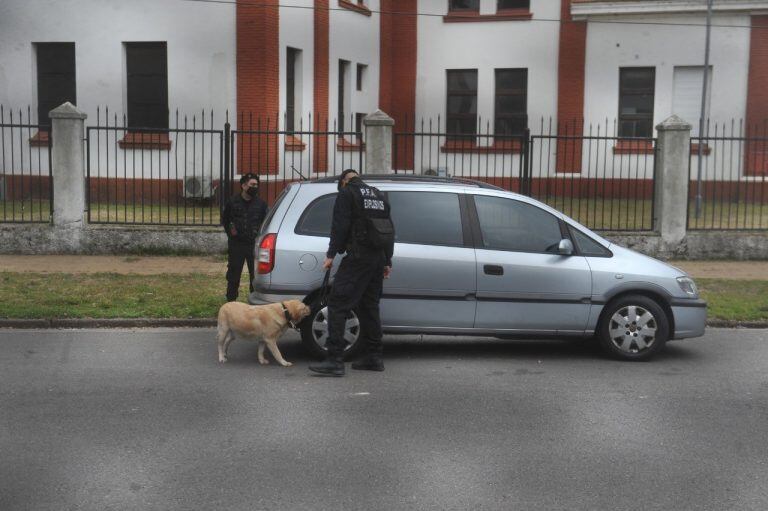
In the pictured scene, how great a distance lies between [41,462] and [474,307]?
13.7 feet

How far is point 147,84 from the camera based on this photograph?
22.2 m

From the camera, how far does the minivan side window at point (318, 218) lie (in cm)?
881

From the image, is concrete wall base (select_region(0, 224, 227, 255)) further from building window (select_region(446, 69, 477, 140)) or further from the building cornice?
the building cornice

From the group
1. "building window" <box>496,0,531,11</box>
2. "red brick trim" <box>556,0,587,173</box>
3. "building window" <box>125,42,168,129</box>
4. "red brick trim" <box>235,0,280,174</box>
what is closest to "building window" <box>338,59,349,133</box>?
A: "red brick trim" <box>235,0,280,174</box>

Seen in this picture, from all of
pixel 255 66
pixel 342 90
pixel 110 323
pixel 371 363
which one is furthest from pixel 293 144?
pixel 371 363

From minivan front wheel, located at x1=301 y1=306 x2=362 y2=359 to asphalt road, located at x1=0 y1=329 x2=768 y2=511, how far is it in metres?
0.26

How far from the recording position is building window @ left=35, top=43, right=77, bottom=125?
22.2 meters

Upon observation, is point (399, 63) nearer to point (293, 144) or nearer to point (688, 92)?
point (293, 144)

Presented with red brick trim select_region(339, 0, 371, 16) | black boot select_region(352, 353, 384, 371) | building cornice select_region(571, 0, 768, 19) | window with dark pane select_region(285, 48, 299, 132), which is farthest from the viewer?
building cornice select_region(571, 0, 768, 19)

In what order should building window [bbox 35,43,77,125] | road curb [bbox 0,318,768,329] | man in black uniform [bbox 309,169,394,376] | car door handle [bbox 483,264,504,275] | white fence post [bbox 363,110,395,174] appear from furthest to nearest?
building window [bbox 35,43,77,125] → white fence post [bbox 363,110,395,174] → road curb [bbox 0,318,768,329] → car door handle [bbox 483,264,504,275] → man in black uniform [bbox 309,169,394,376]

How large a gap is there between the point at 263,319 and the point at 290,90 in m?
15.7

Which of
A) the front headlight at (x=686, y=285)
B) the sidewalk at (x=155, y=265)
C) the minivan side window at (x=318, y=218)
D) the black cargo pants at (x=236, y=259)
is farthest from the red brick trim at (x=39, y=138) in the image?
the front headlight at (x=686, y=285)

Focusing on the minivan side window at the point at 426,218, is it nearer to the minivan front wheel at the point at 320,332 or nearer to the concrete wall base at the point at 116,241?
the minivan front wheel at the point at 320,332

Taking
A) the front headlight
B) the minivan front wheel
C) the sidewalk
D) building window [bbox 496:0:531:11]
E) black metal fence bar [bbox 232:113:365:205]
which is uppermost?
building window [bbox 496:0:531:11]
